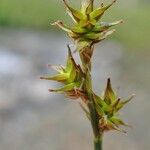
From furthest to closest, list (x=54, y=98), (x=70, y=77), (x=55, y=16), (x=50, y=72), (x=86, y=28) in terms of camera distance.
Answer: (x=55, y=16) → (x=50, y=72) → (x=54, y=98) → (x=70, y=77) → (x=86, y=28)

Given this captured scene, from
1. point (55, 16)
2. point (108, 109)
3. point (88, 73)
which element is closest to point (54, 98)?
point (55, 16)

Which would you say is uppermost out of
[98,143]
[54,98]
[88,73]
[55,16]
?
[55,16]

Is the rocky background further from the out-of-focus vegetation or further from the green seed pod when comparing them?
the green seed pod

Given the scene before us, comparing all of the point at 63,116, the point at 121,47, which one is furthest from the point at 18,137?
the point at 121,47

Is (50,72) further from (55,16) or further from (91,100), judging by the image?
(91,100)

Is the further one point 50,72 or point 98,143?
point 50,72

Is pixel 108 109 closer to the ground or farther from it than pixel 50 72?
closer to the ground

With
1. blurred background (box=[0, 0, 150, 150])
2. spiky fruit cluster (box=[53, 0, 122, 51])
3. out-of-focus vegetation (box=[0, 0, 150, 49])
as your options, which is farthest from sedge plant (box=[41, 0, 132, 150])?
out-of-focus vegetation (box=[0, 0, 150, 49])
